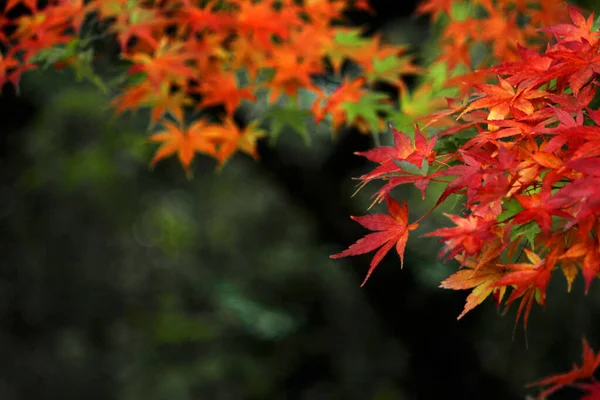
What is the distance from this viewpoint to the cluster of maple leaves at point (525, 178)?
4.12ft

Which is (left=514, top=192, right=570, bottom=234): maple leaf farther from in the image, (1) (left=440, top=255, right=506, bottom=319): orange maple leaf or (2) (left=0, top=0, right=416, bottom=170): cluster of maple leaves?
(2) (left=0, top=0, right=416, bottom=170): cluster of maple leaves

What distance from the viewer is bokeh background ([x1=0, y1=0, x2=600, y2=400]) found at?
5.60m

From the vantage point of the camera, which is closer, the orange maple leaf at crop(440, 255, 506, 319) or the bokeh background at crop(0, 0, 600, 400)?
the orange maple leaf at crop(440, 255, 506, 319)

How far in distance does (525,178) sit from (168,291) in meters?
5.67

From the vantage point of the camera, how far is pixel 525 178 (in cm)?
135

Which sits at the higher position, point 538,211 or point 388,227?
point 538,211

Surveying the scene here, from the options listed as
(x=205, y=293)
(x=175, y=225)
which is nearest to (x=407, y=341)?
(x=205, y=293)

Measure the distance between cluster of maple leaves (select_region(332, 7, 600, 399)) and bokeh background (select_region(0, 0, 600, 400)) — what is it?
11.1ft

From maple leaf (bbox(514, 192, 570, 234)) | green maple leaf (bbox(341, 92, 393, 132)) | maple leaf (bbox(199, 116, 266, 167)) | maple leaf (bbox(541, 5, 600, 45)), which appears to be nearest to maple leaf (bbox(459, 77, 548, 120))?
maple leaf (bbox(541, 5, 600, 45))

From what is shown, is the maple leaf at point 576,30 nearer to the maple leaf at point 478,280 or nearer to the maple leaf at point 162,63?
the maple leaf at point 478,280

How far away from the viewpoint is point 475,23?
10.1ft

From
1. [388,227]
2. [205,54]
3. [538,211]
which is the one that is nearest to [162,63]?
[205,54]

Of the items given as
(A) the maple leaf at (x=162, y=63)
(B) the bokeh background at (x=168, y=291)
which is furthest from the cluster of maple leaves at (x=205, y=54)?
(B) the bokeh background at (x=168, y=291)

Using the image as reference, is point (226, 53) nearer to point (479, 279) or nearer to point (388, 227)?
point (388, 227)
